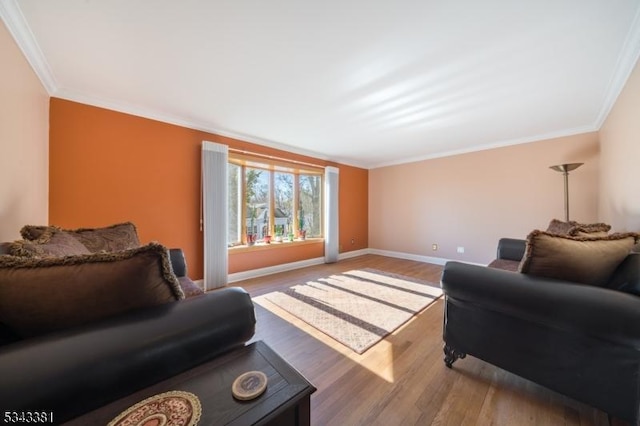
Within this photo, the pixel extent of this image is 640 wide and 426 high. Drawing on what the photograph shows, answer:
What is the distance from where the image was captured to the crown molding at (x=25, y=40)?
139cm

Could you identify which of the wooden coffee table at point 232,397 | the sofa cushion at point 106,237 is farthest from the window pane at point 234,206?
the wooden coffee table at point 232,397

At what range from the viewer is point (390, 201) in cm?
540

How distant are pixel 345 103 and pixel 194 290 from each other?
2301 mm

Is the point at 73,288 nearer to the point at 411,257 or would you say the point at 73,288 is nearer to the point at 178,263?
the point at 178,263

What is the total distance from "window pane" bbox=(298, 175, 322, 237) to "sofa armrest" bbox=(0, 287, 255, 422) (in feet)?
12.5

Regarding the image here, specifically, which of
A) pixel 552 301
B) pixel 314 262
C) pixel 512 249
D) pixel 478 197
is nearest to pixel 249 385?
pixel 552 301

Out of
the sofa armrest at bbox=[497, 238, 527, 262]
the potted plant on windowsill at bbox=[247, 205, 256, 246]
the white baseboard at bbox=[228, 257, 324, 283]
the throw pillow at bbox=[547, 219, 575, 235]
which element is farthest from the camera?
the potted plant on windowsill at bbox=[247, 205, 256, 246]

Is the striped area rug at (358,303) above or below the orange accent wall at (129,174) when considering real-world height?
below

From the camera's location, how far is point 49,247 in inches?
46.7

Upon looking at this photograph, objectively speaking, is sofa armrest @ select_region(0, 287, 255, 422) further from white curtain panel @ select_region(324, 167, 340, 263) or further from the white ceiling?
white curtain panel @ select_region(324, 167, 340, 263)

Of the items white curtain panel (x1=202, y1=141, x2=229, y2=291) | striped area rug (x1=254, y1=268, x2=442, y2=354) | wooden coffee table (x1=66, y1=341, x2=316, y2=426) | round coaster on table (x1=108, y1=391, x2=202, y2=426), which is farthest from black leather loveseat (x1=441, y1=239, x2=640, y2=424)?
white curtain panel (x1=202, y1=141, x2=229, y2=291)

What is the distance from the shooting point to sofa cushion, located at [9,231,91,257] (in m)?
0.97

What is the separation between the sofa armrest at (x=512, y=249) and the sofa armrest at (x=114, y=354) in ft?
10.1

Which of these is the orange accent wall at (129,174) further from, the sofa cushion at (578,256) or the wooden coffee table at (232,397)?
the sofa cushion at (578,256)
